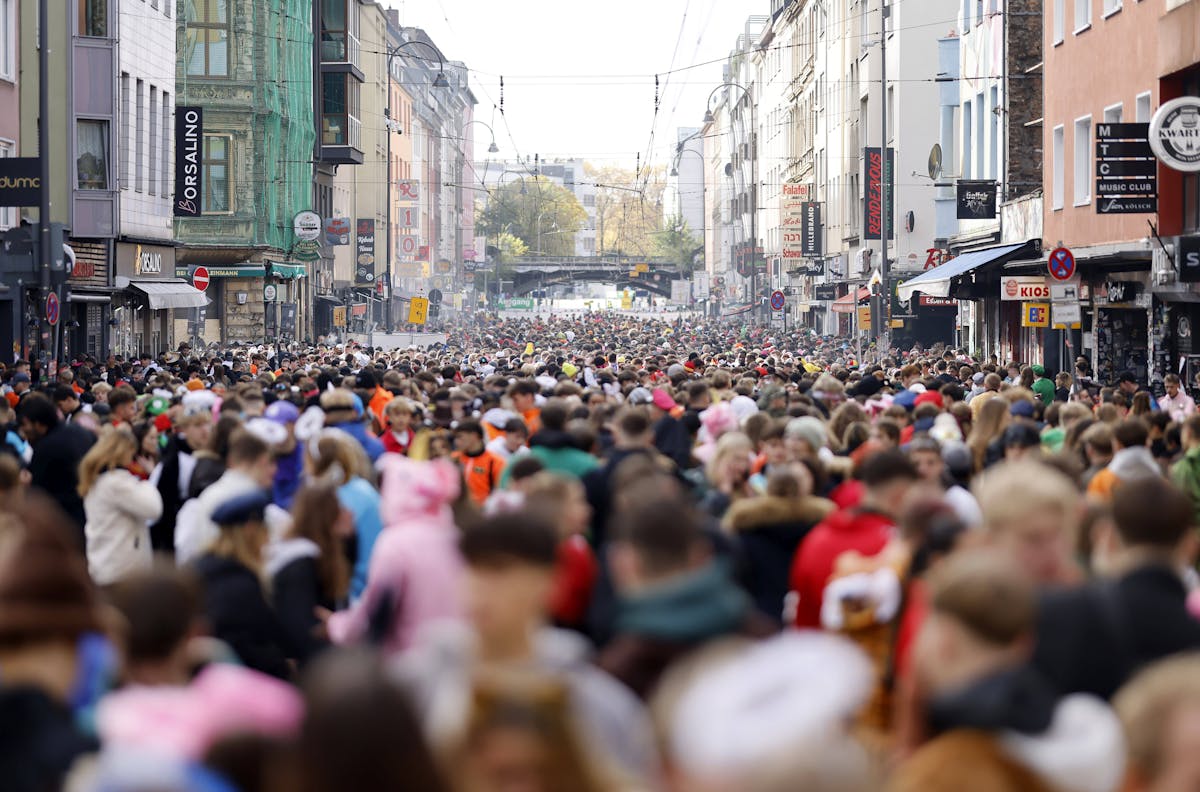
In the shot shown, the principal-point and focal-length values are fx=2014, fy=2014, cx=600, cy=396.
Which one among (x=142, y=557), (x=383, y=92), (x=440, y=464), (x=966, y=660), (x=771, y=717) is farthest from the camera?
(x=383, y=92)

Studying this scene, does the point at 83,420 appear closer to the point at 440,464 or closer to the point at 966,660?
the point at 440,464

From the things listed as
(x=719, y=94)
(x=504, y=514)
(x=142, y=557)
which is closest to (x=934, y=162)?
(x=142, y=557)

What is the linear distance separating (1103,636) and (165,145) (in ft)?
151

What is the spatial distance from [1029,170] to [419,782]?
43.1m

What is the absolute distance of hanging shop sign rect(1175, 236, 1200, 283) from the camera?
26.8m

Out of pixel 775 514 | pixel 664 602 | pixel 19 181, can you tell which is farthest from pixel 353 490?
pixel 19 181

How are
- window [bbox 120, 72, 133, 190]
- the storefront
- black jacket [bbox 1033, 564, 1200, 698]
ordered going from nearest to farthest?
black jacket [bbox 1033, 564, 1200, 698] < window [bbox 120, 72, 133, 190] < the storefront

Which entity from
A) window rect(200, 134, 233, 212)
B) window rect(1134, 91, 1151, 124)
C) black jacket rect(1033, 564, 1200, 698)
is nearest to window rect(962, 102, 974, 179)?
window rect(1134, 91, 1151, 124)

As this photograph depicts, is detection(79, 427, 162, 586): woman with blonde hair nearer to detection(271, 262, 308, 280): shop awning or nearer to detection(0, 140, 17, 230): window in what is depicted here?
detection(0, 140, 17, 230): window

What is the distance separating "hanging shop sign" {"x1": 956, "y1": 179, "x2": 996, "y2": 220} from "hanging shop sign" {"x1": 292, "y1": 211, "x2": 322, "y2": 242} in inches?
1052

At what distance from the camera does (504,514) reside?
505 centimetres

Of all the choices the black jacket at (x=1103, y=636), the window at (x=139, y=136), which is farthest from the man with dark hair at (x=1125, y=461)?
the window at (x=139, y=136)

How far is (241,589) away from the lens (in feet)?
24.4

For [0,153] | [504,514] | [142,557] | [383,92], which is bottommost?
[142,557]
